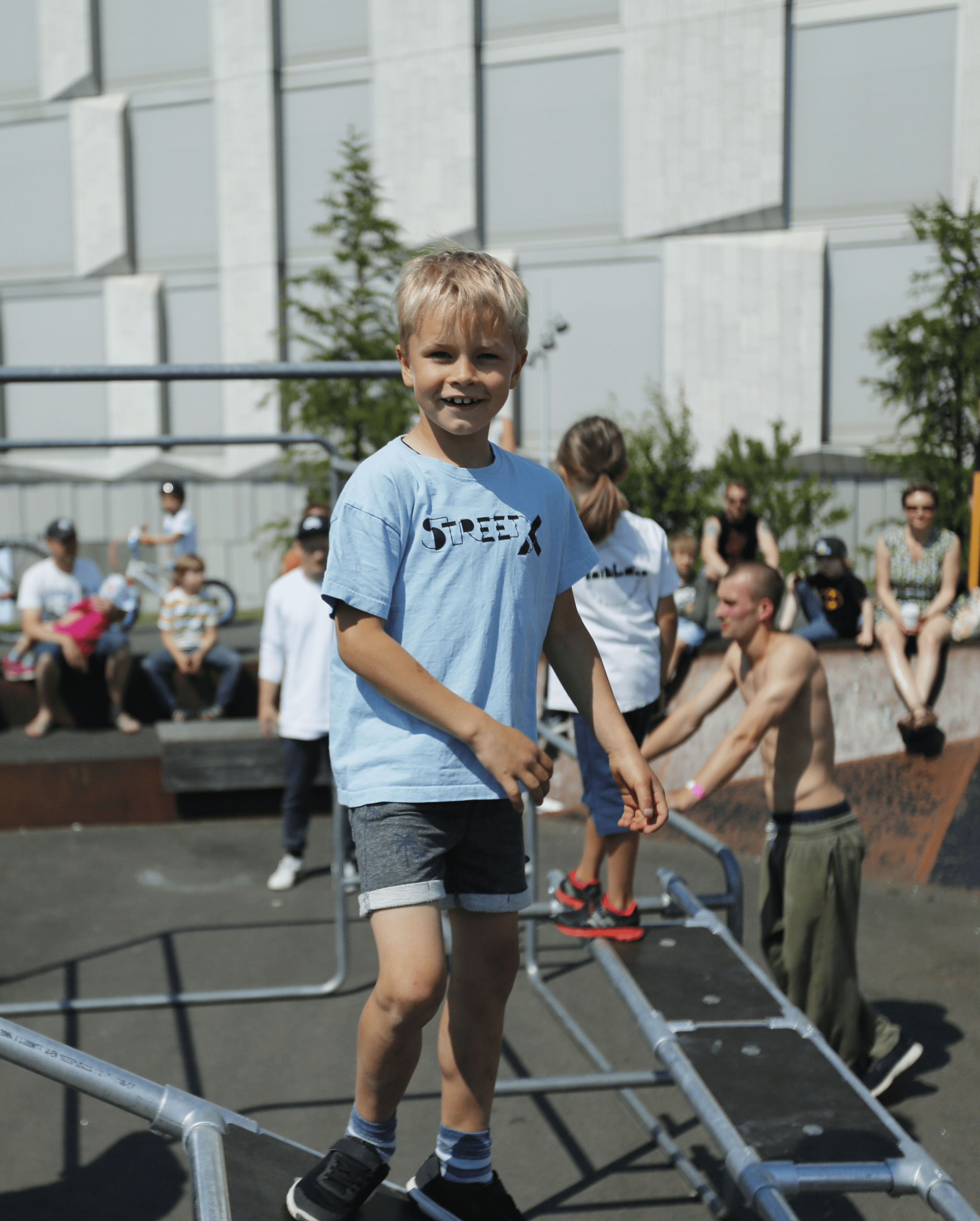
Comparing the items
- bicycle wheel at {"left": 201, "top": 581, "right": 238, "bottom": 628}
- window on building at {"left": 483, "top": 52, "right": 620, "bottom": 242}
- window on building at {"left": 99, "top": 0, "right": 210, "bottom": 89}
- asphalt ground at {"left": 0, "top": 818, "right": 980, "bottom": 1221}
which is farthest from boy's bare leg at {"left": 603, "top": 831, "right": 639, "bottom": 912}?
window on building at {"left": 99, "top": 0, "right": 210, "bottom": 89}

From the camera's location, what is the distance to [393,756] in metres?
2.10

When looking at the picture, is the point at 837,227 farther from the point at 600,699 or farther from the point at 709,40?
the point at 600,699

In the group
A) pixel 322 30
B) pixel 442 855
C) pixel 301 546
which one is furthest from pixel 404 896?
pixel 322 30

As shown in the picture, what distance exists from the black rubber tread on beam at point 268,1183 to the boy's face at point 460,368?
1388 mm

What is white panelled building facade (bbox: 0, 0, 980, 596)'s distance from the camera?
20.6 m

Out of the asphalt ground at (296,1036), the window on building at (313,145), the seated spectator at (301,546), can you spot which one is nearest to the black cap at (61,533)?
the seated spectator at (301,546)

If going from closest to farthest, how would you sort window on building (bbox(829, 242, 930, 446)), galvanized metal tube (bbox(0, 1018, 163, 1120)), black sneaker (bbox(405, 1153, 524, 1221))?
galvanized metal tube (bbox(0, 1018, 163, 1120)) → black sneaker (bbox(405, 1153, 524, 1221)) → window on building (bbox(829, 242, 930, 446))

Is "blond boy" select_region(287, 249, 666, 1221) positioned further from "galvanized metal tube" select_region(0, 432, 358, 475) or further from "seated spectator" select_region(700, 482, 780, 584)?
"seated spectator" select_region(700, 482, 780, 584)

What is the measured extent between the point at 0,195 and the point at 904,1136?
27932mm

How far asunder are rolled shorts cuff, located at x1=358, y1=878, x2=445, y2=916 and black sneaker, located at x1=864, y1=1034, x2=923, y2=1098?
8.34 feet

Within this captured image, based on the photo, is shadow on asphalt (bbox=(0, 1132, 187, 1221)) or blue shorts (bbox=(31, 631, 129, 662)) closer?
shadow on asphalt (bbox=(0, 1132, 187, 1221))

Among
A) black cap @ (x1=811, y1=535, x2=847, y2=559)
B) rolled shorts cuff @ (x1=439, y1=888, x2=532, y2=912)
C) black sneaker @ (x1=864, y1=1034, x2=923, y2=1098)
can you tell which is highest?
black cap @ (x1=811, y1=535, x2=847, y2=559)

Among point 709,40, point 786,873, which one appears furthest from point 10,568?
point 709,40

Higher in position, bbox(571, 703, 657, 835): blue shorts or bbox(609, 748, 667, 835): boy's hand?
bbox(609, 748, 667, 835): boy's hand
